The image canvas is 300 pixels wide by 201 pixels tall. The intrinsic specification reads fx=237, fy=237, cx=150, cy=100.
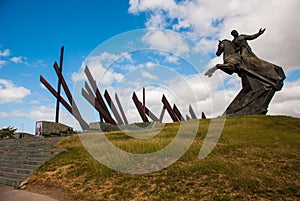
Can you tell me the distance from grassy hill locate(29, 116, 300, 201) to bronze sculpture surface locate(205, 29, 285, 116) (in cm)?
732

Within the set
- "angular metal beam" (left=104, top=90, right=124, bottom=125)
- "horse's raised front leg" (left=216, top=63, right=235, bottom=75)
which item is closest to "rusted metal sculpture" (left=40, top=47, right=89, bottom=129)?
"angular metal beam" (left=104, top=90, right=124, bottom=125)

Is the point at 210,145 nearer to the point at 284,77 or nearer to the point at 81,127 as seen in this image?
the point at 284,77

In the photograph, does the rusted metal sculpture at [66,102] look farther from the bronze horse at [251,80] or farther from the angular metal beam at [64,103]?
the bronze horse at [251,80]

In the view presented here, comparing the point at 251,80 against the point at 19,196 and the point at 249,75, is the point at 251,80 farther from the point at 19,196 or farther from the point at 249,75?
the point at 19,196

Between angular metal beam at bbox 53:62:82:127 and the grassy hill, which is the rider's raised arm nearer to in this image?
the grassy hill

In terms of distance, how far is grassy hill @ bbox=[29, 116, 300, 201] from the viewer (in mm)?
5848

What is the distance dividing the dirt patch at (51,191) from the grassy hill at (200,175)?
0.12m

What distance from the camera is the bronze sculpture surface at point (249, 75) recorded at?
1739cm

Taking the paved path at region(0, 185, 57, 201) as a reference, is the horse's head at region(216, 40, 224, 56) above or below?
above

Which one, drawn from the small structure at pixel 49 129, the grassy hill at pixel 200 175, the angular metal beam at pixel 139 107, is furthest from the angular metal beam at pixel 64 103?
the grassy hill at pixel 200 175

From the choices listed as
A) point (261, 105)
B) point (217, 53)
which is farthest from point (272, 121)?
point (217, 53)

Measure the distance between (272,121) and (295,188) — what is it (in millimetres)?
9286

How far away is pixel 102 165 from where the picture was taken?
8.42m

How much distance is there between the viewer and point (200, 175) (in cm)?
682
